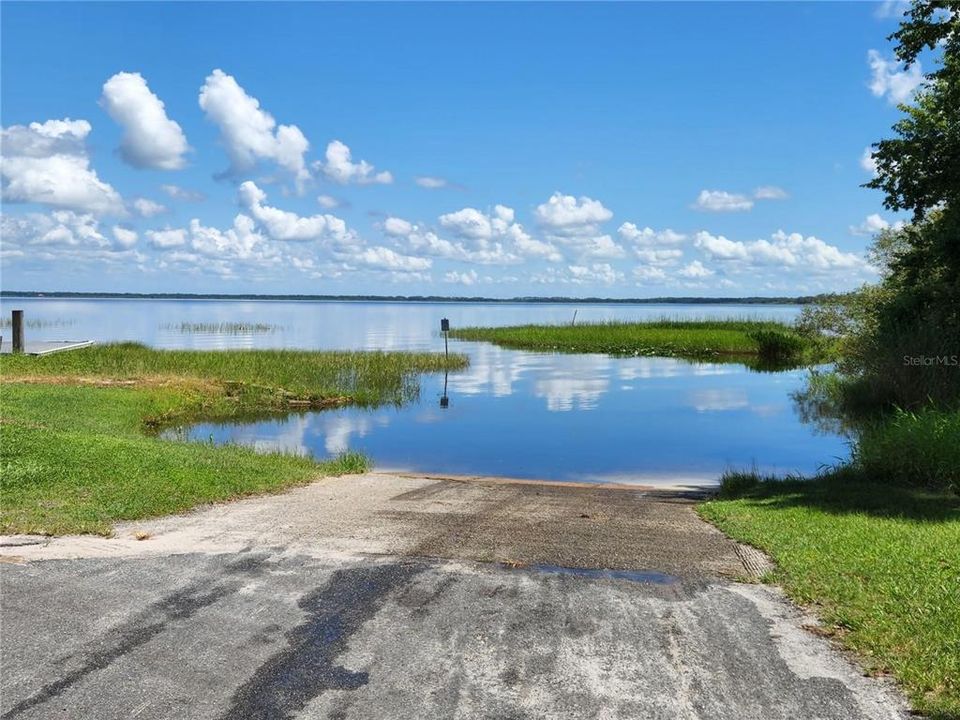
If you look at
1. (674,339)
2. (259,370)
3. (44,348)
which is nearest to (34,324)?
(44,348)

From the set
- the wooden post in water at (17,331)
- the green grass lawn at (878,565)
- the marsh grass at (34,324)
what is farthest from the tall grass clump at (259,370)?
the marsh grass at (34,324)

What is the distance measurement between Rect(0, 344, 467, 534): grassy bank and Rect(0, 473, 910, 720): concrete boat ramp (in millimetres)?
1491

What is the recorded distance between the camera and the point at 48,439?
42.5ft

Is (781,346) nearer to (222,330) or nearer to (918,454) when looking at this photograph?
(918,454)

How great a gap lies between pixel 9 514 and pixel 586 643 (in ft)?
22.3

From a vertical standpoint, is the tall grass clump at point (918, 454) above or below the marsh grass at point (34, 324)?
above

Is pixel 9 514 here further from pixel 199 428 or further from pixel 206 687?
pixel 199 428

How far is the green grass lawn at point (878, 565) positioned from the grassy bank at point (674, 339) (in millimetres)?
46170

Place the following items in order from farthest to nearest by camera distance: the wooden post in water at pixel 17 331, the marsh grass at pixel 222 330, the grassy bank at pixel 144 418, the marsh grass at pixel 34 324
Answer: the marsh grass at pixel 222 330 → the marsh grass at pixel 34 324 → the wooden post in water at pixel 17 331 → the grassy bank at pixel 144 418

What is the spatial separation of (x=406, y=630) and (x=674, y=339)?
60.4m

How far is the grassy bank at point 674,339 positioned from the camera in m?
56.5

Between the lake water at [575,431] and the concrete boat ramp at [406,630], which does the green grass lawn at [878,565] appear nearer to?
the concrete boat ramp at [406,630]

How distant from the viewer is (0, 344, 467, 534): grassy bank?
1005 centimetres

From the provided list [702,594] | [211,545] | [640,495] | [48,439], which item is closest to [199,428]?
[48,439]
